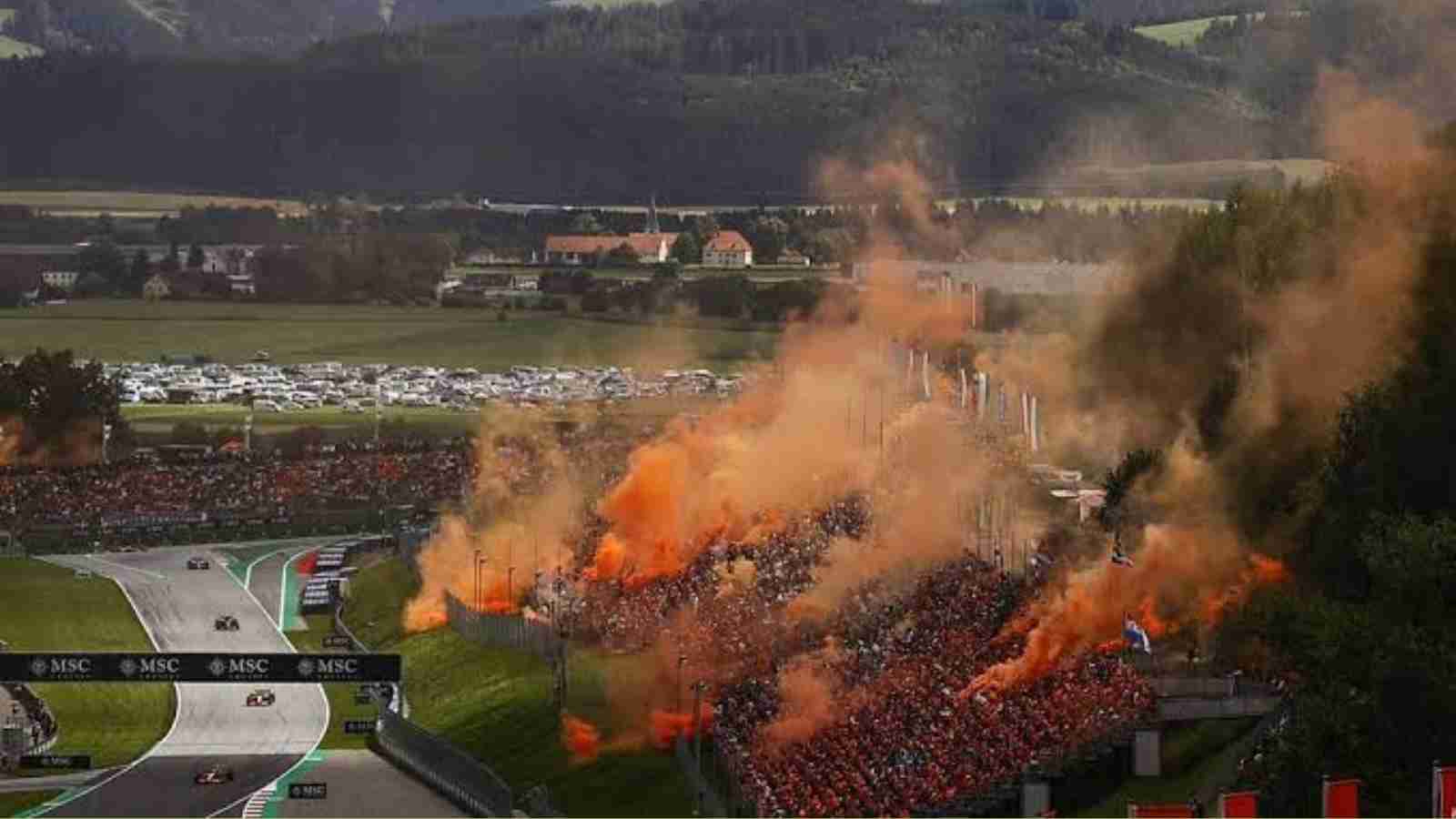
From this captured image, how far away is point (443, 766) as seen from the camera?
67312mm

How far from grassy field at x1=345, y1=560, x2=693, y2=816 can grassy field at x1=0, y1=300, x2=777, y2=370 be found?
47794mm

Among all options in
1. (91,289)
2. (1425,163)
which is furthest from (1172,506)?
(91,289)

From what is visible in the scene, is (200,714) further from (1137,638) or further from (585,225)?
(585,225)

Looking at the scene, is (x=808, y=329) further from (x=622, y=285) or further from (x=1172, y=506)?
(x=1172, y=506)

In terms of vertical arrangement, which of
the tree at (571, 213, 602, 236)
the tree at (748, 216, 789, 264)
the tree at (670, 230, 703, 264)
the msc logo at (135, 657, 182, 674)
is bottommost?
the tree at (571, 213, 602, 236)

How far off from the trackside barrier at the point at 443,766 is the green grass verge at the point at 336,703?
3.27ft

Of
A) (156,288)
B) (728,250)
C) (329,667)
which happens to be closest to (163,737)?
(329,667)

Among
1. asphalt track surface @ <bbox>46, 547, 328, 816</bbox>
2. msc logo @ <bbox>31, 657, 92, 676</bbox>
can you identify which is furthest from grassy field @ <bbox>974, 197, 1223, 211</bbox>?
msc logo @ <bbox>31, 657, 92, 676</bbox>

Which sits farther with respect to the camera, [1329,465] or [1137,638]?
[1329,465]

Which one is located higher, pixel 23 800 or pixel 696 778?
pixel 696 778

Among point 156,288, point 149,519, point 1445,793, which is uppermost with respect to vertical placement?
point 1445,793

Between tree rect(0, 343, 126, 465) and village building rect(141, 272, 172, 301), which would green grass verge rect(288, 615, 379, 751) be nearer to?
tree rect(0, 343, 126, 465)

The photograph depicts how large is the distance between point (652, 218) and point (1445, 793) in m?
125

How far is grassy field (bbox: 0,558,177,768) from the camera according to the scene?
252ft
